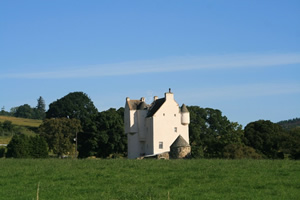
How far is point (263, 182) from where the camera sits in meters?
24.7

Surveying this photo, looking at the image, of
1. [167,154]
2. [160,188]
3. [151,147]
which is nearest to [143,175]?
[160,188]

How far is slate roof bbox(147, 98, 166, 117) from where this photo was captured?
226 feet

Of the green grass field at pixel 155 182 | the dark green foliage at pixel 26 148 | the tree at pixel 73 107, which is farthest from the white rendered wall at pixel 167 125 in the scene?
the tree at pixel 73 107

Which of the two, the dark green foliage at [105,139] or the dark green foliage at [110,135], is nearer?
the dark green foliage at [105,139]

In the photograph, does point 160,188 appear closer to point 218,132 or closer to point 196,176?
point 196,176

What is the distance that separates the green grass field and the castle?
34.1 meters

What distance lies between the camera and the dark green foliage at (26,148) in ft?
224

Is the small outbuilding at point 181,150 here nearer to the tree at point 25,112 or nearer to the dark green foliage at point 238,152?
the dark green foliage at point 238,152

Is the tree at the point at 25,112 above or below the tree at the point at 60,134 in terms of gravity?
above

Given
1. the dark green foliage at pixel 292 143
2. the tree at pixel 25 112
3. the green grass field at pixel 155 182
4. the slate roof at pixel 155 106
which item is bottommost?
the green grass field at pixel 155 182

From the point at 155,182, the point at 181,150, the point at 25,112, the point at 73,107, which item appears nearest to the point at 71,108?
the point at 73,107

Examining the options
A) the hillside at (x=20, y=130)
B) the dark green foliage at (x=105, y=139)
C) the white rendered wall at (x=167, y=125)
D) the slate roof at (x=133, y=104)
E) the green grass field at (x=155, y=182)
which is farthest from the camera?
the hillside at (x=20, y=130)

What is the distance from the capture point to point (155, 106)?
70688 mm

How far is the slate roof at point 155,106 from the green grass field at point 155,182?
118 ft
